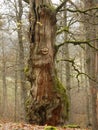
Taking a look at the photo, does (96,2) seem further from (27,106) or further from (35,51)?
(27,106)

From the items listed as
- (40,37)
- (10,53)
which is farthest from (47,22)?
(10,53)

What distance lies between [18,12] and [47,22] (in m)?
10.1

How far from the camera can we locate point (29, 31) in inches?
435

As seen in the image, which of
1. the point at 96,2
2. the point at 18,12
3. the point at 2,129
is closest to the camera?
the point at 2,129

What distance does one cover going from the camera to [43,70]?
424 inches

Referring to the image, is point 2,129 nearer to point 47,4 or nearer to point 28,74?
point 28,74

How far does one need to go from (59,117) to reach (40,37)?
9.24 ft

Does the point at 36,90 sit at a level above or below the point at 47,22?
Answer: below

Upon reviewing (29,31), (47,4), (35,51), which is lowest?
(35,51)

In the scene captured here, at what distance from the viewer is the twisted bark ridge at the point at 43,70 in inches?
422

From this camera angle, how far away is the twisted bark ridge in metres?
10.7

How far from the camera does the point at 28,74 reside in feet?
36.3

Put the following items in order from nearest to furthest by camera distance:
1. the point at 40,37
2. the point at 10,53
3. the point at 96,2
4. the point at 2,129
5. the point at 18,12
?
the point at 2,129, the point at 40,37, the point at 96,2, the point at 18,12, the point at 10,53

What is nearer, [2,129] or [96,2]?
[2,129]
